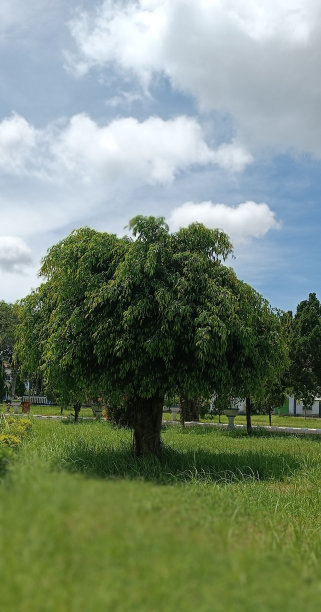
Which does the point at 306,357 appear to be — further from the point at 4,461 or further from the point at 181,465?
the point at 4,461

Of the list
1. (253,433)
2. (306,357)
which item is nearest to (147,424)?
(253,433)

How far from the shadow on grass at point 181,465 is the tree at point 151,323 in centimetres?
68

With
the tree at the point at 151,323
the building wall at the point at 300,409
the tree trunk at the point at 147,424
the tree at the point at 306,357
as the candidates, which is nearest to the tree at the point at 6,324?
the building wall at the point at 300,409

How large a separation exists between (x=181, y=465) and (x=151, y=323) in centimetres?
301

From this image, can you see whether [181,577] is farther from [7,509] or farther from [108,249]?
[108,249]

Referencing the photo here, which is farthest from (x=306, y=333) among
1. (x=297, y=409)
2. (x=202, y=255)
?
(x=297, y=409)

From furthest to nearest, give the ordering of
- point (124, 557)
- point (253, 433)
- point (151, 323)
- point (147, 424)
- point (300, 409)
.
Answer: point (300, 409), point (253, 433), point (147, 424), point (151, 323), point (124, 557)

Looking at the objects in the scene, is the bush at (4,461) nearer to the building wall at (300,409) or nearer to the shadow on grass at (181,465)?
the shadow on grass at (181,465)

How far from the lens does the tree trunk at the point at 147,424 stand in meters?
11.2

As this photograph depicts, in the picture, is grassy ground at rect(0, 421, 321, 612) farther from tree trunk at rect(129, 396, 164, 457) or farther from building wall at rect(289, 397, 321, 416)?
building wall at rect(289, 397, 321, 416)

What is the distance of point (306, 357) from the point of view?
2428 cm

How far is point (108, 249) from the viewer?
11102 millimetres

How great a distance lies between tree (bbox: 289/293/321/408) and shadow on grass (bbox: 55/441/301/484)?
11165mm

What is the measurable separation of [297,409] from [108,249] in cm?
4724
